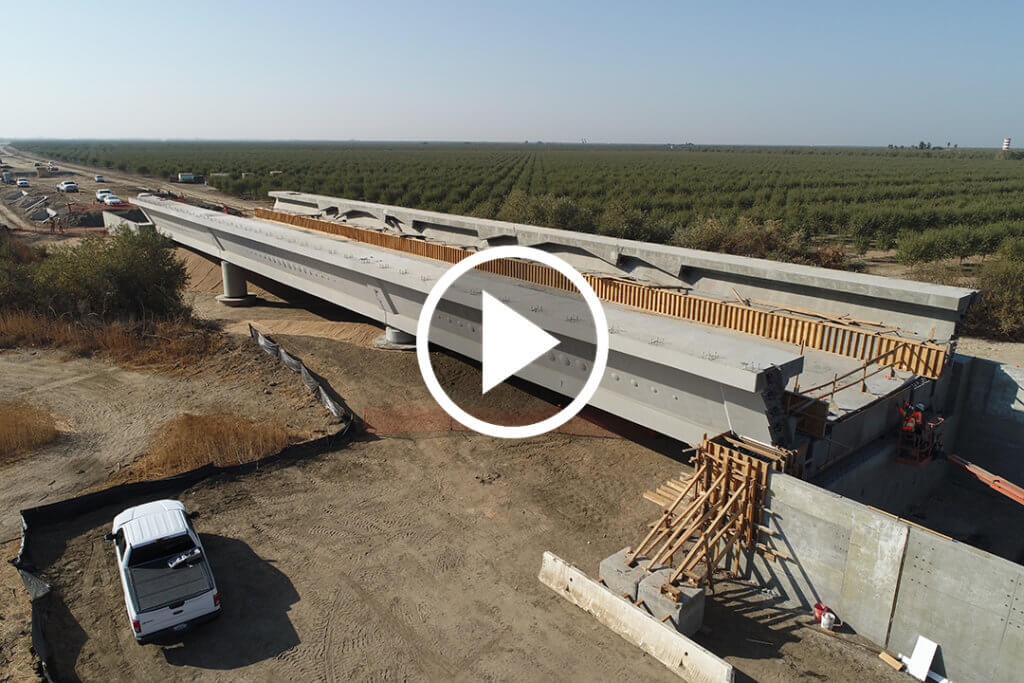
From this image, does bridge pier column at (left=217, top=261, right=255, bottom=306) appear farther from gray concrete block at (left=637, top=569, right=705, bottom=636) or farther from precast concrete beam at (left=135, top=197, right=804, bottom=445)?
gray concrete block at (left=637, top=569, right=705, bottom=636)

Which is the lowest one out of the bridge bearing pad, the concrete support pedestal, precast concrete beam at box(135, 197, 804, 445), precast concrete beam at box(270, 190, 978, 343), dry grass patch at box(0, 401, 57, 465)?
the bridge bearing pad

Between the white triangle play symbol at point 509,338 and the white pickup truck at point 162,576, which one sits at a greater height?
the white triangle play symbol at point 509,338

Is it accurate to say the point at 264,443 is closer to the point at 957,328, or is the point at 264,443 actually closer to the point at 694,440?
the point at 694,440

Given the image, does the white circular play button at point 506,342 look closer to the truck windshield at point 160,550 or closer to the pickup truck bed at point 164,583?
the truck windshield at point 160,550

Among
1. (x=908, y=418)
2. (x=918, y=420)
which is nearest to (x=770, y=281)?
(x=908, y=418)

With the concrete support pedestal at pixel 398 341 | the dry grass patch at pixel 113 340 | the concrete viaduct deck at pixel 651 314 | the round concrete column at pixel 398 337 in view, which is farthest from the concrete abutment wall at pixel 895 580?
the dry grass patch at pixel 113 340

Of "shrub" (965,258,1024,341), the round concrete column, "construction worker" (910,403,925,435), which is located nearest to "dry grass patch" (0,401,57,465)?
the round concrete column
